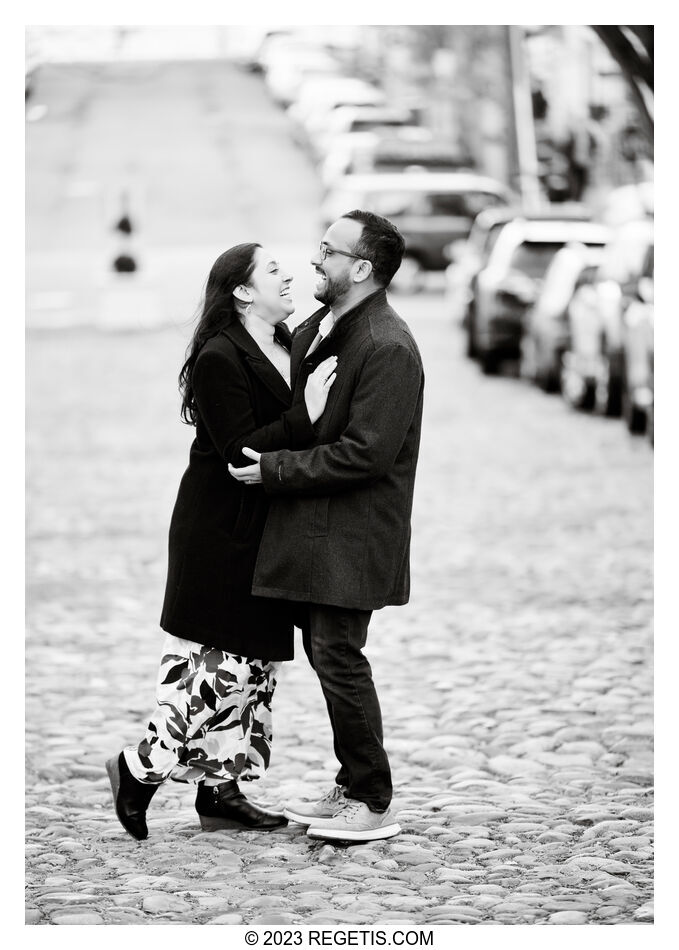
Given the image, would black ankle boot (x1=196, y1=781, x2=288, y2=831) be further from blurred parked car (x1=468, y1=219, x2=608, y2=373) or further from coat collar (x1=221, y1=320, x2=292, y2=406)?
blurred parked car (x1=468, y1=219, x2=608, y2=373)

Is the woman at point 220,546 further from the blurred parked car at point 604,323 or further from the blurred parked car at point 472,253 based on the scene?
the blurred parked car at point 472,253

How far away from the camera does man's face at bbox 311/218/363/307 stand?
5.41 metres

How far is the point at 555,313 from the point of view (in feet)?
62.7

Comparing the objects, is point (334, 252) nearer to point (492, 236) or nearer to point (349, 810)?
point (349, 810)

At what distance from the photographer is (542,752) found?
6918mm

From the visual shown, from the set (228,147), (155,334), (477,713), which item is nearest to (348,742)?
(477,713)

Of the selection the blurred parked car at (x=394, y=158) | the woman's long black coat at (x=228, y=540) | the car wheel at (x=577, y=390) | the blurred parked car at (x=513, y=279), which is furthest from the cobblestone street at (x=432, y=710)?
the blurred parked car at (x=394, y=158)

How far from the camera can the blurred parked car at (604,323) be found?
55.9 feet

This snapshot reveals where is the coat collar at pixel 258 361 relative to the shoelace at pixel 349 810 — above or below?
above

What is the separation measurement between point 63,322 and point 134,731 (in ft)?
63.3

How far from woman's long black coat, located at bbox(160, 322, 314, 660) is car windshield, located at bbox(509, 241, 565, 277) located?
16.2 m

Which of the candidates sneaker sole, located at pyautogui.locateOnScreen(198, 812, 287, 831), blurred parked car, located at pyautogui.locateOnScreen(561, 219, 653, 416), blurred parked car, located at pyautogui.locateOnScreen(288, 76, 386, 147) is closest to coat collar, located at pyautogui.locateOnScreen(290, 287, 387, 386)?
sneaker sole, located at pyautogui.locateOnScreen(198, 812, 287, 831)

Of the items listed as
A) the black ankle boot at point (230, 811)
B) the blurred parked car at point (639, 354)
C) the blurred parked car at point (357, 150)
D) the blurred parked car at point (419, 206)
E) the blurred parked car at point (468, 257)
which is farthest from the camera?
the blurred parked car at point (357, 150)

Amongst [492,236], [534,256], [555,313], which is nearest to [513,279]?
[534,256]
